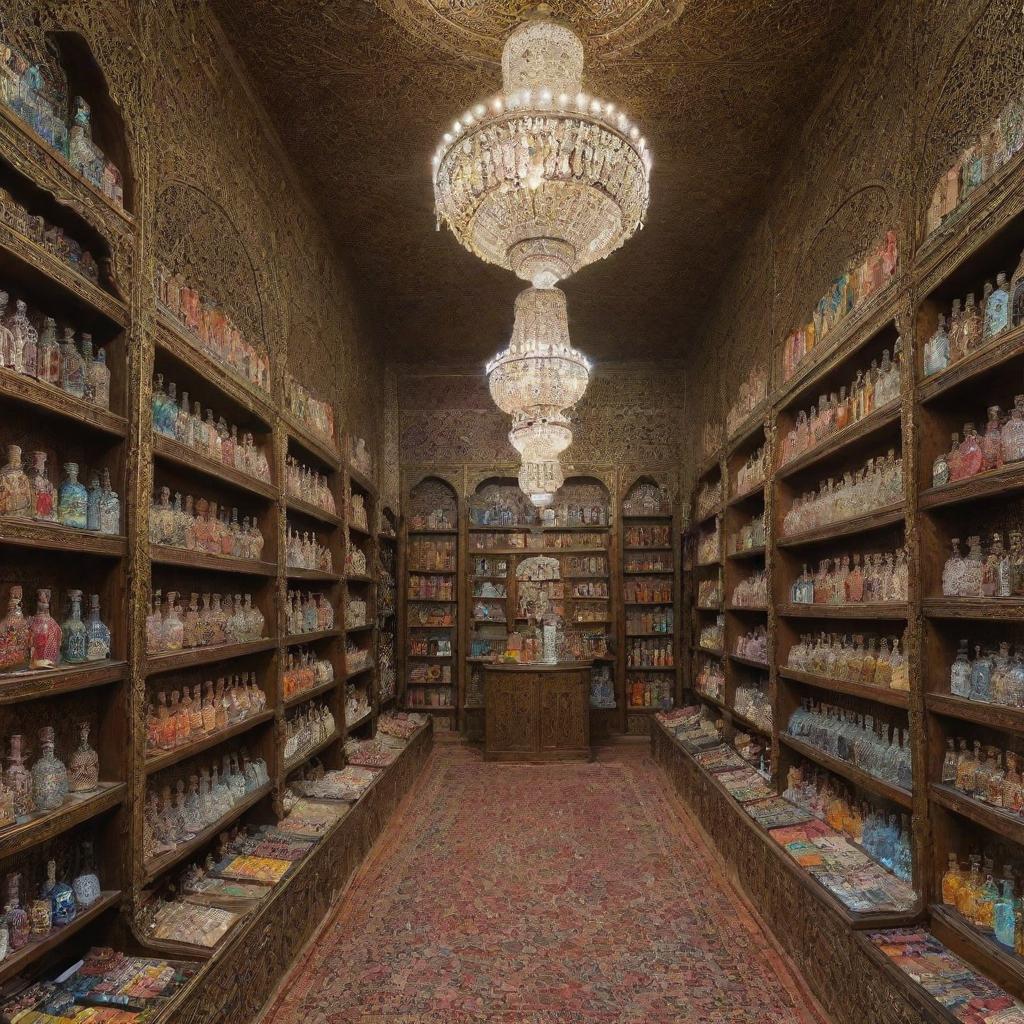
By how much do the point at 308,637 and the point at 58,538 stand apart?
10.6 ft

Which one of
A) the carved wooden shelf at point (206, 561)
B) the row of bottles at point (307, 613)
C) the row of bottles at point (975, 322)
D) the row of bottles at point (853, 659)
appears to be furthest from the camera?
the row of bottles at point (307, 613)

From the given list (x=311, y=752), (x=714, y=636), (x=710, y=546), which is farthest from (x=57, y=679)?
(x=710, y=546)

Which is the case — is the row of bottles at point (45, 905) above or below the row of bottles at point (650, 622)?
below

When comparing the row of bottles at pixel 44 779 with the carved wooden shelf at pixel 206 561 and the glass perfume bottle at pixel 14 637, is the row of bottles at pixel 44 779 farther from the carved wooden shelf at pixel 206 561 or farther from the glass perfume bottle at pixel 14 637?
the carved wooden shelf at pixel 206 561

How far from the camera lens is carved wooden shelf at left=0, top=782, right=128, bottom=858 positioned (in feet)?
7.88

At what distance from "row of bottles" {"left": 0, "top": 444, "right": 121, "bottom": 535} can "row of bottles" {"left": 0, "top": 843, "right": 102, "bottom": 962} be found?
119cm

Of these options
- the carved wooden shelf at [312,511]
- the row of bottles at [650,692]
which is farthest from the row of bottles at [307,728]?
the row of bottles at [650,692]

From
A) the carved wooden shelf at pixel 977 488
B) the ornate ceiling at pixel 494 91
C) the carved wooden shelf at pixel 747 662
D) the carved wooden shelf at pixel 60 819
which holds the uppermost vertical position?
the ornate ceiling at pixel 494 91

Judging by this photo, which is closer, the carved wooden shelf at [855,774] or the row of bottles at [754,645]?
the carved wooden shelf at [855,774]

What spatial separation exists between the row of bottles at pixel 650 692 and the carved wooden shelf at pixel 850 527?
16.3 feet

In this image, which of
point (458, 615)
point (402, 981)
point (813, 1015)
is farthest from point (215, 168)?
point (458, 615)

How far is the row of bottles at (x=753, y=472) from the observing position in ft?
19.9

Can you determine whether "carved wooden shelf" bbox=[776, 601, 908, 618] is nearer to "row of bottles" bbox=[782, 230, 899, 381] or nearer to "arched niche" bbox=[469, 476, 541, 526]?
"row of bottles" bbox=[782, 230, 899, 381]

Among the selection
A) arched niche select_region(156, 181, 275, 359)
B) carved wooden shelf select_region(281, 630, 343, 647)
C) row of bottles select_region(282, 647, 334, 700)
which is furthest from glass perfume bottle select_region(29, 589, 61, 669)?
row of bottles select_region(282, 647, 334, 700)
